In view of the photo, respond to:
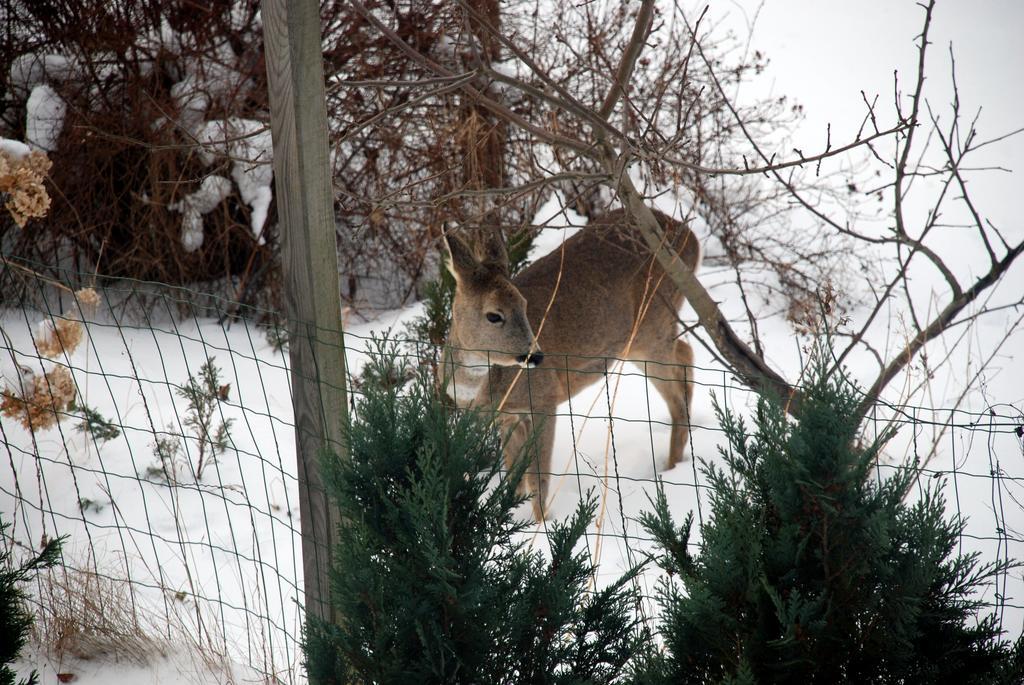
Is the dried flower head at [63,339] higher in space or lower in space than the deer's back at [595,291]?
lower

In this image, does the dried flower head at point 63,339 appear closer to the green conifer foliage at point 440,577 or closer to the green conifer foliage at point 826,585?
the green conifer foliage at point 440,577

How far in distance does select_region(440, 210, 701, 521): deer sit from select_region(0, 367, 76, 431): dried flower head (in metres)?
1.83

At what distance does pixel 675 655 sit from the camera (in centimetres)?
207

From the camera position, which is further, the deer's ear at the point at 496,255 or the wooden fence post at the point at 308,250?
the deer's ear at the point at 496,255

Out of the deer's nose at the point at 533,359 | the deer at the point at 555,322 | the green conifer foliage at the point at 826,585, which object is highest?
the deer at the point at 555,322

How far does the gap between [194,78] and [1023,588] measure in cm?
620

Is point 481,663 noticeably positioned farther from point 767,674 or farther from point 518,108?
point 518,108

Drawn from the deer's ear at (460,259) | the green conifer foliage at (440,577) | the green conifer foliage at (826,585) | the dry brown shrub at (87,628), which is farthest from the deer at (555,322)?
the green conifer foliage at (826,585)

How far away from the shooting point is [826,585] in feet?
6.29

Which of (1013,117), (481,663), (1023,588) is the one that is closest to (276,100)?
(481,663)

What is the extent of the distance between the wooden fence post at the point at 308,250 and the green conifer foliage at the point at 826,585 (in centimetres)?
108

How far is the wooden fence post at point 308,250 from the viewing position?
258 centimetres

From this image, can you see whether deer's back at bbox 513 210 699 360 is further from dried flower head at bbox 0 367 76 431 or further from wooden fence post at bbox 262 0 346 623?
wooden fence post at bbox 262 0 346 623

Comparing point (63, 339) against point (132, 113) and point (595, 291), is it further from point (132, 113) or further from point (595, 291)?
point (132, 113)
